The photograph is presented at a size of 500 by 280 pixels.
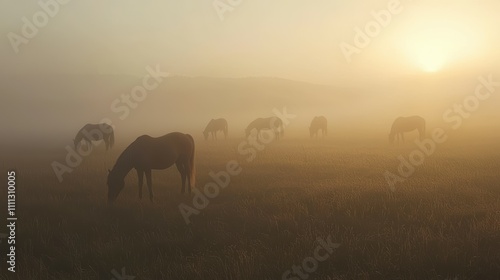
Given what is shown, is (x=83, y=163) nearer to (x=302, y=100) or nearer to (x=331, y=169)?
(x=331, y=169)

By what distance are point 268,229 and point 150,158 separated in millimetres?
4767

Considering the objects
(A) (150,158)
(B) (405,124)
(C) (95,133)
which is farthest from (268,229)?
(B) (405,124)

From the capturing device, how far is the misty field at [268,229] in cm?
573

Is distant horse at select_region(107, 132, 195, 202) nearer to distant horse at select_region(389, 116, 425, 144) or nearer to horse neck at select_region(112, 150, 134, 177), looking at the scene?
horse neck at select_region(112, 150, 134, 177)

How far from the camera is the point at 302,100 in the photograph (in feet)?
526

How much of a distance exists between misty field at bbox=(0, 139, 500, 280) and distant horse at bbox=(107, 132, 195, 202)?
1.87ft

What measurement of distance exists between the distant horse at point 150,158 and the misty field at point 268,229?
0.57 metres

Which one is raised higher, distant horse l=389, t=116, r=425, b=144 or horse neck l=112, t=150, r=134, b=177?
distant horse l=389, t=116, r=425, b=144

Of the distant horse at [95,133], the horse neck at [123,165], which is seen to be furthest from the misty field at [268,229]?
the distant horse at [95,133]

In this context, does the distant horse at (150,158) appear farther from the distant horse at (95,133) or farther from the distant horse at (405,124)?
the distant horse at (405,124)

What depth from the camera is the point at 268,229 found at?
25.1 feet

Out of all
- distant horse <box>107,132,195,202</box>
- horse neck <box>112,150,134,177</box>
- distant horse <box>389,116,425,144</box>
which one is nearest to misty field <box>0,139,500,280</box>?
distant horse <box>107,132,195,202</box>

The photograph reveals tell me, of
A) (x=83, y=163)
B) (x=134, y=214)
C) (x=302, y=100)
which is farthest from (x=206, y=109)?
(x=134, y=214)

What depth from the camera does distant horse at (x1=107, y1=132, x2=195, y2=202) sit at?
10.2 m
